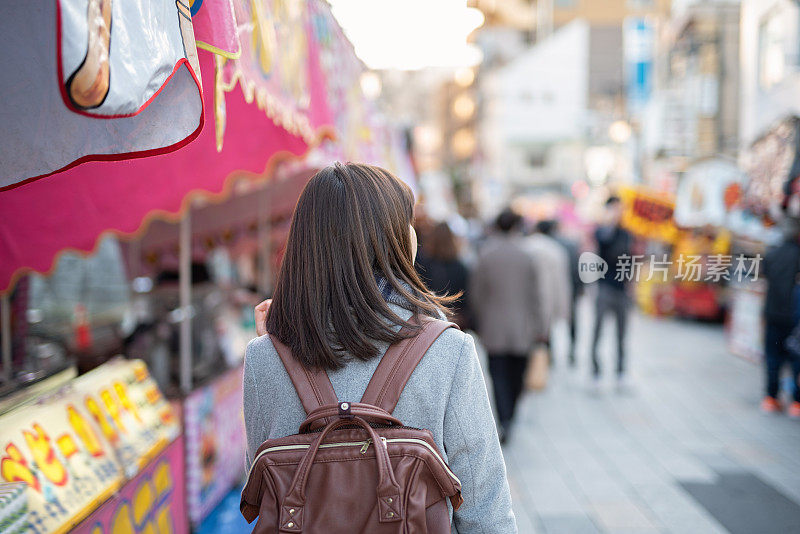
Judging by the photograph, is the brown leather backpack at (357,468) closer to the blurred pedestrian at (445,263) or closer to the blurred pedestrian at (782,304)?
the blurred pedestrian at (445,263)

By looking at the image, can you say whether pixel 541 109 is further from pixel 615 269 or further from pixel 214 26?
pixel 214 26

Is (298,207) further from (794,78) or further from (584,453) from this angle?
(794,78)

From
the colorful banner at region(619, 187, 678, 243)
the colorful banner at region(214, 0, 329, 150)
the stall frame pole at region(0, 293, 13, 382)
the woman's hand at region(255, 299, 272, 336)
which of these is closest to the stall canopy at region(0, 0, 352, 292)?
the colorful banner at region(214, 0, 329, 150)

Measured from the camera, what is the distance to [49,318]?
215 inches

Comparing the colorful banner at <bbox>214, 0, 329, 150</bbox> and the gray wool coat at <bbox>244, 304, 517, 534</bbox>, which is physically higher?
the colorful banner at <bbox>214, 0, 329, 150</bbox>

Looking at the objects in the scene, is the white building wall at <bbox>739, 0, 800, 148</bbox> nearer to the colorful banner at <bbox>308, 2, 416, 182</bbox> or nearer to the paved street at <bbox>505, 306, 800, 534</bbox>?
the paved street at <bbox>505, 306, 800, 534</bbox>

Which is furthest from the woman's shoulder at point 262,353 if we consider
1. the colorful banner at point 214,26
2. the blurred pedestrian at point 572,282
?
the blurred pedestrian at point 572,282

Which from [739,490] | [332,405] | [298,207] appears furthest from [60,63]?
[739,490]

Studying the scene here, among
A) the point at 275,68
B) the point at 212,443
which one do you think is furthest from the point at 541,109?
the point at 275,68

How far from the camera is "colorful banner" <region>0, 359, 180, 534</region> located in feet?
7.89

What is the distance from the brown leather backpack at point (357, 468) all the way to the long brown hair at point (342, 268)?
8 centimetres

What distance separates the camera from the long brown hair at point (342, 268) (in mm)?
1621

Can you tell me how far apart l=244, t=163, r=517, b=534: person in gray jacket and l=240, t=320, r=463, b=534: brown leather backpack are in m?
0.05

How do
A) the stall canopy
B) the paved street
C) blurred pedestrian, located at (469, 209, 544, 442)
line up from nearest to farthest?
the stall canopy
the paved street
blurred pedestrian, located at (469, 209, 544, 442)
